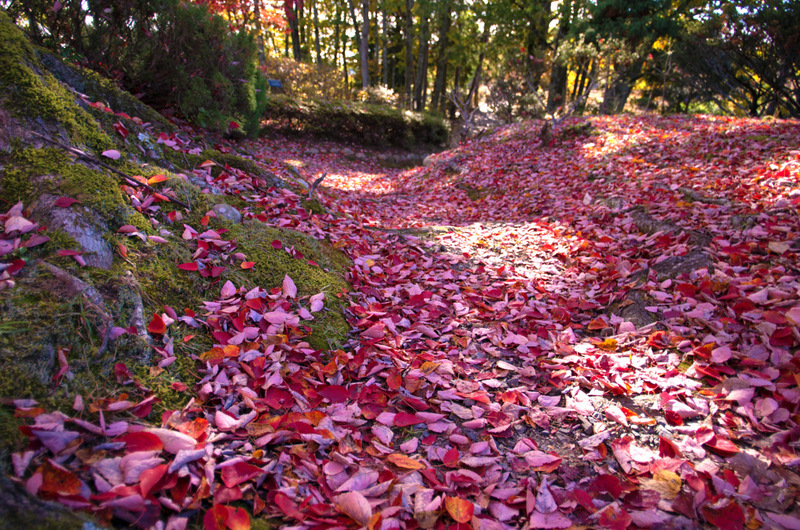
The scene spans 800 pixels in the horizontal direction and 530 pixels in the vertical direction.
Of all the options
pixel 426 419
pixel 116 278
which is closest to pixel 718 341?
pixel 426 419

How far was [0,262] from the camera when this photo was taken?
1.45m

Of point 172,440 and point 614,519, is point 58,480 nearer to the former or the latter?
point 172,440

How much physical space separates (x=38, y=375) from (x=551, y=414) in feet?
6.54

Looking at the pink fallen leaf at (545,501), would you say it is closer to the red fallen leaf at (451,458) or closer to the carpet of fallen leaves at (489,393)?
the carpet of fallen leaves at (489,393)

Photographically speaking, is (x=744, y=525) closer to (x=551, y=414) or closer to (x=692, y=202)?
(x=551, y=414)

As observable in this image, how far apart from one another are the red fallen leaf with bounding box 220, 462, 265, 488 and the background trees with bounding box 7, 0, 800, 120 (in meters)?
4.20

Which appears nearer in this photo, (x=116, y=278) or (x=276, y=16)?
(x=116, y=278)

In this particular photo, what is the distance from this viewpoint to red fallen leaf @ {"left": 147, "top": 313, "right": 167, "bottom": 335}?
1680mm

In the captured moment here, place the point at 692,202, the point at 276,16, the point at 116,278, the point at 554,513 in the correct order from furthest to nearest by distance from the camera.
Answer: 1. the point at 276,16
2. the point at 692,202
3. the point at 116,278
4. the point at 554,513

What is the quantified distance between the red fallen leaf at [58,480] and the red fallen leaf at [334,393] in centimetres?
90

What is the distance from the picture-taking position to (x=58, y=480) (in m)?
1.00

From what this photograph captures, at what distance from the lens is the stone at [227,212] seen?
8.89ft

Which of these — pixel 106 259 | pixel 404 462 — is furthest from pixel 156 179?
pixel 404 462

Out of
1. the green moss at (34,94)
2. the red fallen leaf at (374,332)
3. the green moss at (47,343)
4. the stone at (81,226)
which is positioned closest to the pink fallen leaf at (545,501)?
the red fallen leaf at (374,332)
